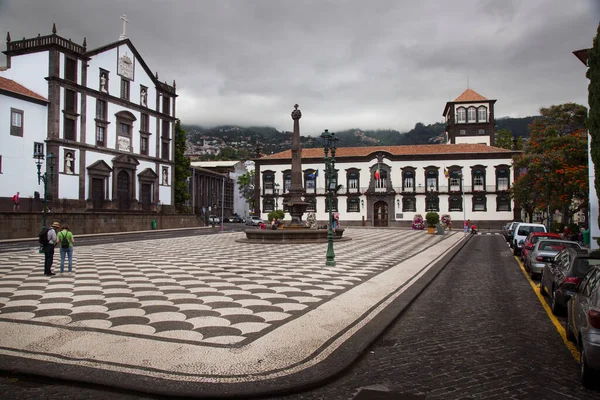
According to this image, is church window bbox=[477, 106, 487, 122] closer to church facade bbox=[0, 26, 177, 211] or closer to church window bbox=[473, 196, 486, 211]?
church window bbox=[473, 196, 486, 211]

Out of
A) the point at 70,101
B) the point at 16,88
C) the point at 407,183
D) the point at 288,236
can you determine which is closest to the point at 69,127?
the point at 70,101

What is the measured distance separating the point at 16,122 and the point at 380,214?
1832 inches

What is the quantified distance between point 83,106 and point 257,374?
45312 millimetres

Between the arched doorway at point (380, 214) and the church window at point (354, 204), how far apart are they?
8.13ft

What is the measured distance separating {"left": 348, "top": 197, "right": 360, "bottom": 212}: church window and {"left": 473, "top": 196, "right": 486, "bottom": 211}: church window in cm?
1616

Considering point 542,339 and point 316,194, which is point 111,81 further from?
point 542,339

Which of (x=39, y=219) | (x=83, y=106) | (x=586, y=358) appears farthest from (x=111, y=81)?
(x=586, y=358)

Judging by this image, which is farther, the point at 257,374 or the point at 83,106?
the point at 83,106

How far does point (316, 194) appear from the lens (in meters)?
69.8

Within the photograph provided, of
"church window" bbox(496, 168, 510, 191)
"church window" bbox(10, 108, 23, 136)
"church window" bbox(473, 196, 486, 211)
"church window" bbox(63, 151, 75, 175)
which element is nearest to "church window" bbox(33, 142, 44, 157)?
"church window" bbox(10, 108, 23, 136)

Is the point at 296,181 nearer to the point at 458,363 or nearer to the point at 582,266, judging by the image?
the point at 582,266

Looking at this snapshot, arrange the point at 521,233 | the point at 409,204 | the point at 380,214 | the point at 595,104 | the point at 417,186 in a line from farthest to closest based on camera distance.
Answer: the point at 380,214 < the point at 409,204 < the point at 417,186 < the point at 521,233 < the point at 595,104

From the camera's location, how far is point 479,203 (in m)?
64.1

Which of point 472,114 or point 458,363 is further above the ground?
point 472,114
